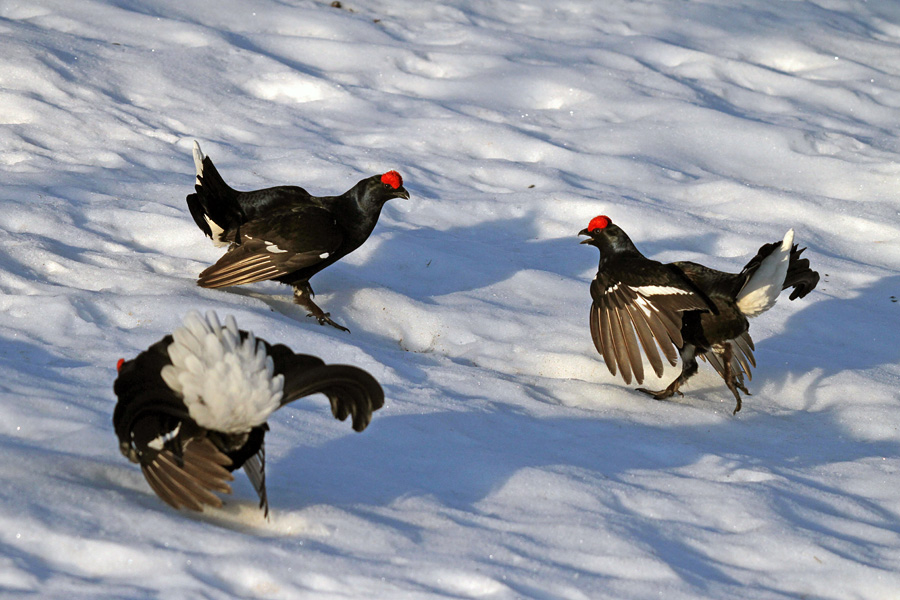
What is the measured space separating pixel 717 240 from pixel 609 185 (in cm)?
107

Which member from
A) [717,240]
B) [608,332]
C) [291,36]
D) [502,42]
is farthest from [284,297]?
[502,42]

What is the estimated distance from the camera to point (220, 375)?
280 cm

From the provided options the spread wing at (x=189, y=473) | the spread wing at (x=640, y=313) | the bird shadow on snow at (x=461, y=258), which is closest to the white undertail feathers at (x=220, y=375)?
the spread wing at (x=189, y=473)

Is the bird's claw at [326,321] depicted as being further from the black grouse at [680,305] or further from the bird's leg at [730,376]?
the bird's leg at [730,376]

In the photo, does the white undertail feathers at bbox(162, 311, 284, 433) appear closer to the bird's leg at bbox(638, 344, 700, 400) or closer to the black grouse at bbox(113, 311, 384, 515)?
the black grouse at bbox(113, 311, 384, 515)

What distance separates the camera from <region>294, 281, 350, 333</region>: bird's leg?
5.25m

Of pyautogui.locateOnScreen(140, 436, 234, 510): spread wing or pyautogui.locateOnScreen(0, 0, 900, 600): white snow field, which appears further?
pyautogui.locateOnScreen(0, 0, 900, 600): white snow field

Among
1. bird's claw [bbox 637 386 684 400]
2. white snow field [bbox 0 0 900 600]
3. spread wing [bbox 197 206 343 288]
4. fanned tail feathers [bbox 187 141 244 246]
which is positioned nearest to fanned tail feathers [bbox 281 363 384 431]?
white snow field [bbox 0 0 900 600]

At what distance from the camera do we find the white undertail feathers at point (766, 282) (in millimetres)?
4902

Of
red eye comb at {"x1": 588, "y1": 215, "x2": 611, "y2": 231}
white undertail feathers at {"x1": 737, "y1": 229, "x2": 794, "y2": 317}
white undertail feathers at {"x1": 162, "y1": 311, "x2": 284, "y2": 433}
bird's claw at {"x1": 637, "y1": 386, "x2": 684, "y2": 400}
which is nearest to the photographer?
white undertail feathers at {"x1": 162, "y1": 311, "x2": 284, "y2": 433}

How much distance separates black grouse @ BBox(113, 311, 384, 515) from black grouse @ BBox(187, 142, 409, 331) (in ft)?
7.01

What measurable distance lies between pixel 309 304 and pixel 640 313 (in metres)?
1.87

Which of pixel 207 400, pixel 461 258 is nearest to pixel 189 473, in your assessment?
pixel 207 400

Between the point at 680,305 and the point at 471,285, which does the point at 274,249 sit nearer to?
the point at 471,285
